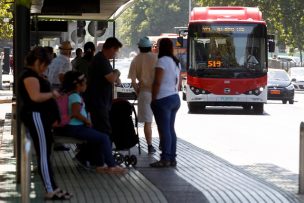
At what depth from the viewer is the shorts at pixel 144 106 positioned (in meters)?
15.1

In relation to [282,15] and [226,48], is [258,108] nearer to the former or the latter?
[226,48]

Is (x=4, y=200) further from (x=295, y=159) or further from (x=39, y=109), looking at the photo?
(x=295, y=159)

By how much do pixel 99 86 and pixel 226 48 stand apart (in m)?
18.1

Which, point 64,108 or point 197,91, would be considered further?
point 197,91

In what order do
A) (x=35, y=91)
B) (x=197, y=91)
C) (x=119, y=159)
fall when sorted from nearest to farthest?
(x=35, y=91)
(x=119, y=159)
(x=197, y=91)

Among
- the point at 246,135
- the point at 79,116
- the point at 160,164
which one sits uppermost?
the point at 79,116

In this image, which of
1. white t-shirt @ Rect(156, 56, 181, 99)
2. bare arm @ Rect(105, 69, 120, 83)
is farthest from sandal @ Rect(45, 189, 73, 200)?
white t-shirt @ Rect(156, 56, 181, 99)

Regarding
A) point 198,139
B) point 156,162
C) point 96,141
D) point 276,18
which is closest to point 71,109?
point 96,141

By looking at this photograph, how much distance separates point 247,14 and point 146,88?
16.9m

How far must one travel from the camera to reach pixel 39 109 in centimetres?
1001

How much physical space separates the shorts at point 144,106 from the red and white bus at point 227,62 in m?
15.1

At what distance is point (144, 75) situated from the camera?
1491cm

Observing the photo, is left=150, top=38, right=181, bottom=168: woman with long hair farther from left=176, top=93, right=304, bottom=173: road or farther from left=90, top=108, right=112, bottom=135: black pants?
left=176, top=93, right=304, bottom=173: road

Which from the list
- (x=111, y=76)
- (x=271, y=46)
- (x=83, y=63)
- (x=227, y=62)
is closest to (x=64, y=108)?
(x=111, y=76)
